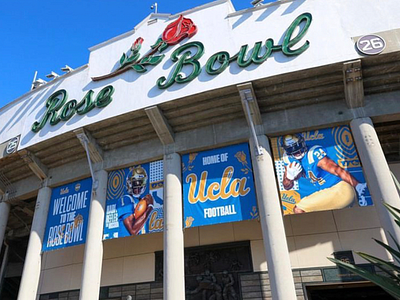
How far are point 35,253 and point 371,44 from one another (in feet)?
57.4

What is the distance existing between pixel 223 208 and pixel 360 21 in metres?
9.50

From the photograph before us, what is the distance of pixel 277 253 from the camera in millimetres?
11406

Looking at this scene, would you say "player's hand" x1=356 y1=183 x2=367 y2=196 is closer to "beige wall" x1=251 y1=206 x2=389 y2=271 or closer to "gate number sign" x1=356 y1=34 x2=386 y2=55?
"beige wall" x1=251 y1=206 x2=389 y2=271

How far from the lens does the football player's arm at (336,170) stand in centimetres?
1226

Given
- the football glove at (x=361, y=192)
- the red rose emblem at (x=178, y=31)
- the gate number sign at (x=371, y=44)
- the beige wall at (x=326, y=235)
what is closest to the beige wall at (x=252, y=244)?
the beige wall at (x=326, y=235)

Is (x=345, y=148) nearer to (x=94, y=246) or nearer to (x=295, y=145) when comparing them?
(x=295, y=145)

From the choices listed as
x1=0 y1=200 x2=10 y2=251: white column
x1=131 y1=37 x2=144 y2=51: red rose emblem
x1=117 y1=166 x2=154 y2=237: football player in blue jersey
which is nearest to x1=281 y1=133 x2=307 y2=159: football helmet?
x1=117 y1=166 x2=154 y2=237: football player in blue jersey

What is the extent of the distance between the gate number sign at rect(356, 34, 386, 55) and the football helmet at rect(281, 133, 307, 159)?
13.3ft

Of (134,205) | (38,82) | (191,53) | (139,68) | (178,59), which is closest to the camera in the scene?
(134,205)

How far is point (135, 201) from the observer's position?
1474cm

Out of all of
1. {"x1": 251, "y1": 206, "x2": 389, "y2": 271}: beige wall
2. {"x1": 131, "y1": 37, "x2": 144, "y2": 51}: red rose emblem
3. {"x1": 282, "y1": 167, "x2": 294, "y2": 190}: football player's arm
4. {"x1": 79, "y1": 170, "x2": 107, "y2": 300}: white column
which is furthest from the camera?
{"x1": 131, "y1": 37, "x2": 144, "y2": 51}: red rose emblem

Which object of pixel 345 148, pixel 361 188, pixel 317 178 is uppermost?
pixel 345 148

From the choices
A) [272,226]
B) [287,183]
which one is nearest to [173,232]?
[272,226]

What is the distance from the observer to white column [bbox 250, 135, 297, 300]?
10.9m
